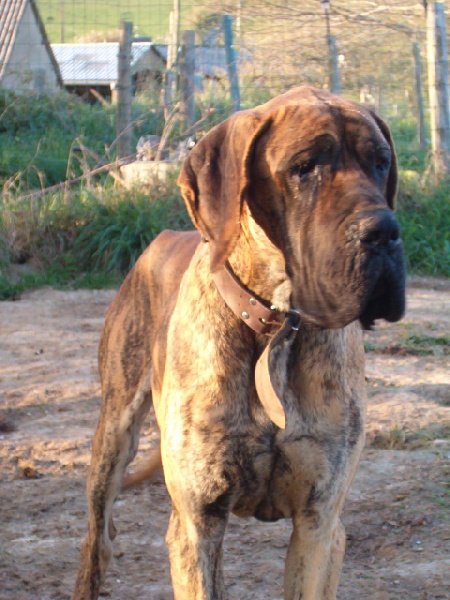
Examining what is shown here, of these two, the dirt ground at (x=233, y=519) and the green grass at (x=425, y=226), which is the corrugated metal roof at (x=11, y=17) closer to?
the green grass at (x=425, y=226)

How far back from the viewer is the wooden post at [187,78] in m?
9.49

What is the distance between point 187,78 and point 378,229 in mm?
7649

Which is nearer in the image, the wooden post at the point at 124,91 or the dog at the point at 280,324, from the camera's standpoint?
the dog at the point at 280,324

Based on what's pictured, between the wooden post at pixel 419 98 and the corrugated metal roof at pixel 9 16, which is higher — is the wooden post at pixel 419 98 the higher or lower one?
the lower one

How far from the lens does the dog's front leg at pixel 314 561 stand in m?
2.87

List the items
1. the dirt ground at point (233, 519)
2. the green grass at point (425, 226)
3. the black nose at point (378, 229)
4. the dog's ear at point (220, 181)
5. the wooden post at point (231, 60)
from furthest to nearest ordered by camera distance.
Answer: the wooden post at point (231, 60)
the green grass at point (425, 226)
the dirt ground at point (233, 519)
the dog's ear at point (220, 181)
the black nose at point (378, 229)

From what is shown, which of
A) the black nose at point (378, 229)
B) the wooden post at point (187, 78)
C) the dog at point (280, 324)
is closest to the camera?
the black nose at point (378, 229)

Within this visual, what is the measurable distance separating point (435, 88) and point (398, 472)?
5722mm

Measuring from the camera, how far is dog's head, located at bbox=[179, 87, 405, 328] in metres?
2.34

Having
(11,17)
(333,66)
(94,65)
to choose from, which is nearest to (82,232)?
(333,66)

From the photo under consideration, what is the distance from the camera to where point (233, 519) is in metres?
4.33

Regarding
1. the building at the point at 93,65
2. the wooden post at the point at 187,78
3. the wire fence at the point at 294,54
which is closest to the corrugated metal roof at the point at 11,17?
the building at the point at 93,65

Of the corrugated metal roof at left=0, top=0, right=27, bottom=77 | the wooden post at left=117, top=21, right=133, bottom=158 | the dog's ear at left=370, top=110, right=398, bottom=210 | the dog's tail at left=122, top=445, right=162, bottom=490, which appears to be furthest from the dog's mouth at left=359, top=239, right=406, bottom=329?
the corrugated metal roof at left=0, top=0, right=27, bottom=77

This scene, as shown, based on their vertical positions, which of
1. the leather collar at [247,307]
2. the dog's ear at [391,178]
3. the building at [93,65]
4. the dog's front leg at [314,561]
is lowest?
the building at [93,65]
